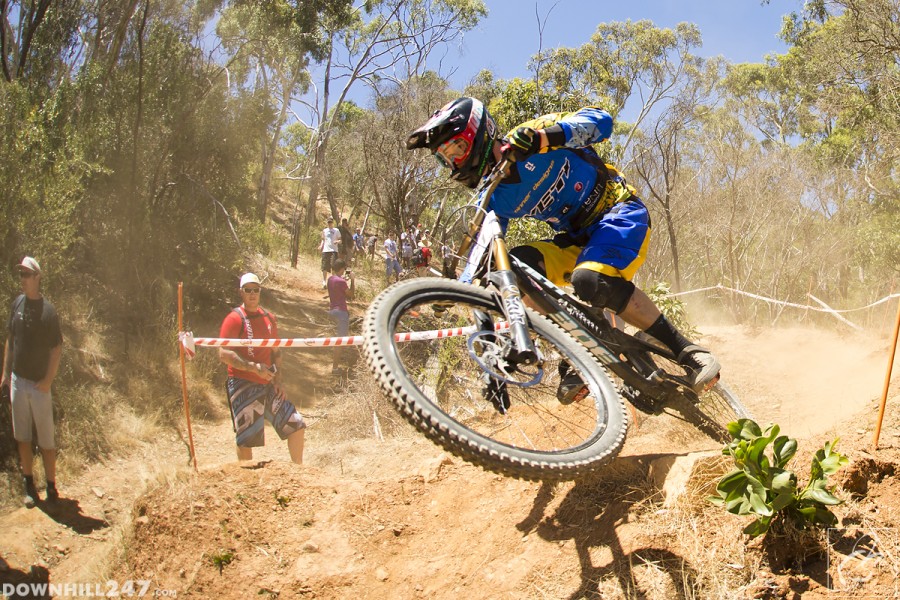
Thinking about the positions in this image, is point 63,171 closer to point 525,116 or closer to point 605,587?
point 525,116

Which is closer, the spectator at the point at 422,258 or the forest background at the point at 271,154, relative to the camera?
the spectator at the point at 422,258

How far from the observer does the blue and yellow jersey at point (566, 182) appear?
3635 millimetres

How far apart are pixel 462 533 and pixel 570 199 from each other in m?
1.96

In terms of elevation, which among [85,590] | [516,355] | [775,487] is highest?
[516,355]

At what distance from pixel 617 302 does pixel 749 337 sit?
11667 mm

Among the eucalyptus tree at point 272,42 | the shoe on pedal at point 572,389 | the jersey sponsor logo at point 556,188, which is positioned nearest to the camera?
the shoe on pedal at point 572,389

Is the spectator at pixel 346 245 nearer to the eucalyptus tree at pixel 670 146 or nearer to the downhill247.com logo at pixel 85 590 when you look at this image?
the eucalyptus tree at pixel 670 146

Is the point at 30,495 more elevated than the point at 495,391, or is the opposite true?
the point at 495,391

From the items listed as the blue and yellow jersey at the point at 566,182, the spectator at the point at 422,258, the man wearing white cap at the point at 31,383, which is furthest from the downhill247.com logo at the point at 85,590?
the blue and yellow jersey at the point at 566,182

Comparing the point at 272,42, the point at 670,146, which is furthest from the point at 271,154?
the point at 670,146

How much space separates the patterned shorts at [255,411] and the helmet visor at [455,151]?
380 cm

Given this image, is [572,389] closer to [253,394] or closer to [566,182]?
[566,182]

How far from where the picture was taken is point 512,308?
10.5ft

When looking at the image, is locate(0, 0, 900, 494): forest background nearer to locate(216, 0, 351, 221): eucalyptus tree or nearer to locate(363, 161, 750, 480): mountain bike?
locate(216, 0, 351, 221): eucalyptus tree
